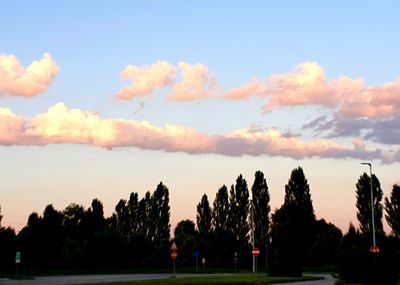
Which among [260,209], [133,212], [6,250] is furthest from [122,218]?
[6,250]

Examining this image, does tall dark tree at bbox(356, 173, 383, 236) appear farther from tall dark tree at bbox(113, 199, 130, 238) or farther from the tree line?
tall dark tree at bbox(113, 199, 130, 238)

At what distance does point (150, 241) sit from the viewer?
113 metres

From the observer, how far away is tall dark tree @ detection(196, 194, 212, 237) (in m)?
116

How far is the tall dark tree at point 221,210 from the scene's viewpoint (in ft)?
359

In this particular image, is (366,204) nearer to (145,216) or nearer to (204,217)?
(204,217)

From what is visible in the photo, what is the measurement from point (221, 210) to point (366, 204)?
88.8 ft

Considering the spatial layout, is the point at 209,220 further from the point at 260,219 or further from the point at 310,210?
the point at 310,210

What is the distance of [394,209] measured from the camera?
94.1 meters

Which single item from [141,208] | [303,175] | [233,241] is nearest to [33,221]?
[141,208]

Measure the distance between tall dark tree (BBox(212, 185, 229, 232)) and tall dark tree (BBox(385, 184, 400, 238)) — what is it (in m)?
27.3

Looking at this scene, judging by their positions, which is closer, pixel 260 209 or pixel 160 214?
pixel 260 209

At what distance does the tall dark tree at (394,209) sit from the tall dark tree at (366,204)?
118 centimetres

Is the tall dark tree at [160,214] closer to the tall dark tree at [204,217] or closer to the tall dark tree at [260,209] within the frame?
the tall dark tree at [204,217]

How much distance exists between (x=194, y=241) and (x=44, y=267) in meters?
24.2
